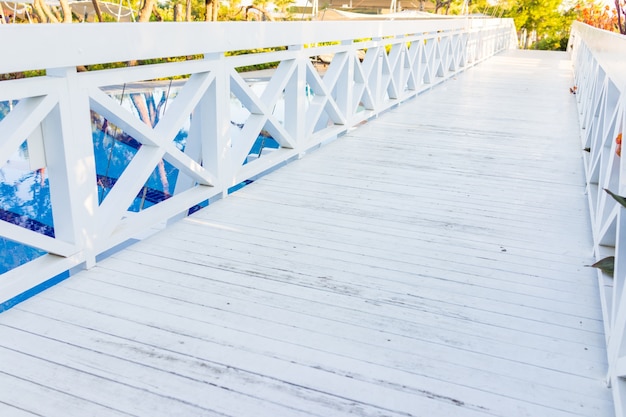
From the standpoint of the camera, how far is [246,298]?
2129mm

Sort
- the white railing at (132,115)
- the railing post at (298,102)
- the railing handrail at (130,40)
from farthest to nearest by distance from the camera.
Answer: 1. the railing post at (298,102)
2. the white railing at (132,115)
3. the railing handrail at (130,40)

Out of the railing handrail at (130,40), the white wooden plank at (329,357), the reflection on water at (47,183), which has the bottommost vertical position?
the reflection on water at (47,183)

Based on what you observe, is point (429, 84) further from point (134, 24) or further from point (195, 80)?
point (134, 24)

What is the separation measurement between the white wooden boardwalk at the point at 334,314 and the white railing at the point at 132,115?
14cm

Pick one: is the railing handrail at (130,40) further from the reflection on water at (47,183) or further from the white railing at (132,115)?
the reflection on water at (47,183)

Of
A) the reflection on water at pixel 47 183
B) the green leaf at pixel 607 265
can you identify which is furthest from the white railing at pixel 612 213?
the reflection on water at pixel 47 183

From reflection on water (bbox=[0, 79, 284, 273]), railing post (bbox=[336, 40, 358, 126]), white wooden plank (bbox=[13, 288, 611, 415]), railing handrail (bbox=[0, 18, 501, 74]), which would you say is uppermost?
railing handrail (bbox=[0, 18, 501, 74])

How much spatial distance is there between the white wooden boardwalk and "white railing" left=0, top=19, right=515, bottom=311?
5.7 inches

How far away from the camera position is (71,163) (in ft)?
7.09

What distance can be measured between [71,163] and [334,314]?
1.08 meters

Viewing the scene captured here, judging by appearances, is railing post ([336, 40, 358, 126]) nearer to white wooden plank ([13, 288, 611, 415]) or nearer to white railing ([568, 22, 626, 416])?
white railing ([568, 22, 626, 416])

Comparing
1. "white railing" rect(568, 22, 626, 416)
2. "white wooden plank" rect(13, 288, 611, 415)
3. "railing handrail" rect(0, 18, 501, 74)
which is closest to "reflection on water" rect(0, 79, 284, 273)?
"railing handrail" rect(0, 18, 501, 74)

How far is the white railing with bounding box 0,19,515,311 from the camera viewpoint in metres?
1.97

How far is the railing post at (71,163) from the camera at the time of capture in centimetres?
209
